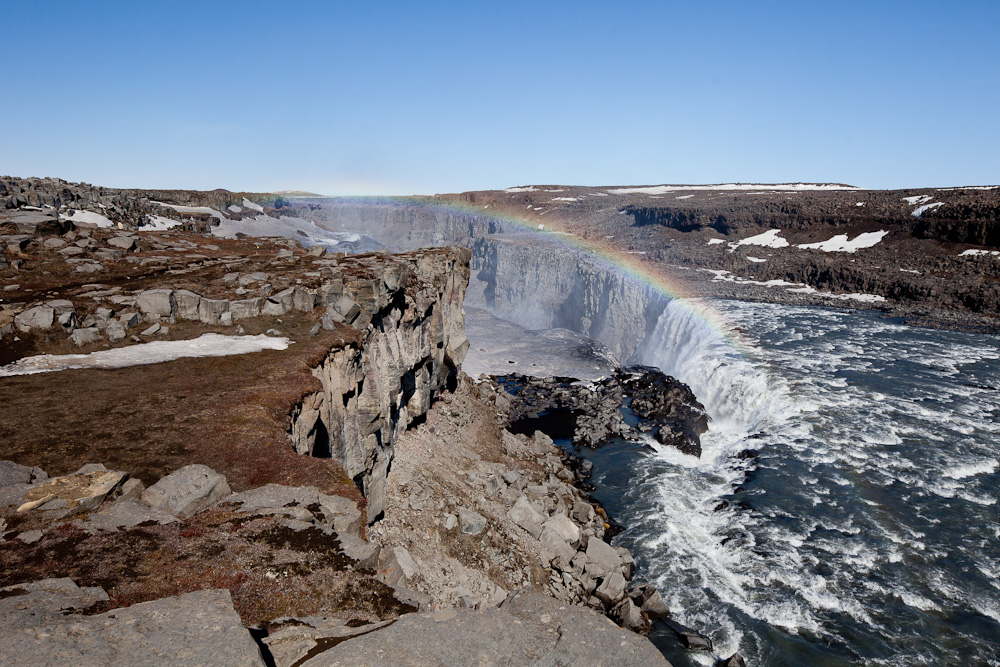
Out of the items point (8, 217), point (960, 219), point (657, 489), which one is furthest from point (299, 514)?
point (960, 219)

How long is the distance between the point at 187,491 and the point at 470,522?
1157 cm

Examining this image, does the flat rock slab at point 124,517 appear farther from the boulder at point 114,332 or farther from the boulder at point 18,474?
the boulder at point 114,332

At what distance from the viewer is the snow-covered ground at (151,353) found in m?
13.2

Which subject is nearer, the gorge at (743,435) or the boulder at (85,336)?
the boulder at (85,336)

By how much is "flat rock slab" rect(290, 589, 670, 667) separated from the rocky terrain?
3 cm

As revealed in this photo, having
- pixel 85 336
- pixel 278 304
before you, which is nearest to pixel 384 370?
pixel 278 304

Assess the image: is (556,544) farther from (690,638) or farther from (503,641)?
(503,641)

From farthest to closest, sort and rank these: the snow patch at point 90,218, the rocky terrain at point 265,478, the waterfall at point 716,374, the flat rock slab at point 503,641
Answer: the waterfall at point 716,374, the snow patch at point 90,218, the rocky terrain at point 265,478, the flat rock slab at point 503,641

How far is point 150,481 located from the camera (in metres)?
8.38

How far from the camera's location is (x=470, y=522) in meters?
18.1

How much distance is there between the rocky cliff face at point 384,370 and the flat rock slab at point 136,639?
6.84 m

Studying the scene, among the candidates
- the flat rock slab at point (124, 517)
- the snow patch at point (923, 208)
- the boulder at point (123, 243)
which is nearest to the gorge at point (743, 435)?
the flat rock slab at point (124, 517)

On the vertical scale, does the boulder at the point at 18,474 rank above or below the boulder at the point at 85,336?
below

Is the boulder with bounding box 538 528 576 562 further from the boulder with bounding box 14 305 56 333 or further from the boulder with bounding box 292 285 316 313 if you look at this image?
the boulder with bounding box 14 305 56 333
